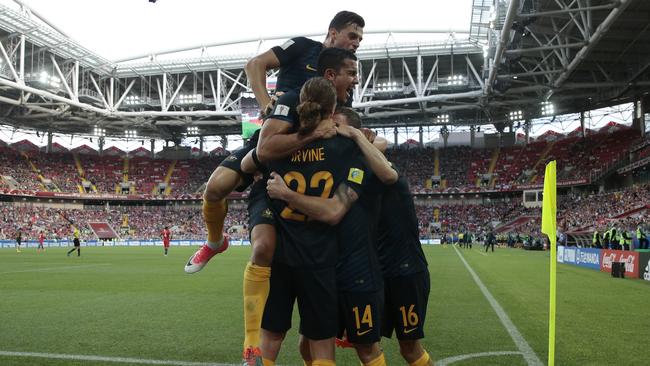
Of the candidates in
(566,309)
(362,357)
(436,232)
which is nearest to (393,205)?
(362,357)

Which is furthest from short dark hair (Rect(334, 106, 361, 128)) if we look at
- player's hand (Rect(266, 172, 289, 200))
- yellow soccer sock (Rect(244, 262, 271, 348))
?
yellow soccer sock (Rect(244, 262, 271, 348))

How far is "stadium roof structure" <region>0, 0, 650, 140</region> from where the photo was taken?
88.2ft

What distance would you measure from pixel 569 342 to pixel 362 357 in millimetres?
3816

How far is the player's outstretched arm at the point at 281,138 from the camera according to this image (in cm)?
292

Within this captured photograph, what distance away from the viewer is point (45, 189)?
55969 millimetres

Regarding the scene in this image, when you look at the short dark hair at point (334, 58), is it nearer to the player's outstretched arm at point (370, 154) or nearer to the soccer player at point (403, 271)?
the player's outstretched arm at point (370, 154)

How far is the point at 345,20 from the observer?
3939mm

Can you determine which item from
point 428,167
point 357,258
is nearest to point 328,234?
point 357,258

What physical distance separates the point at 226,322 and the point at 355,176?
4590 millimetres

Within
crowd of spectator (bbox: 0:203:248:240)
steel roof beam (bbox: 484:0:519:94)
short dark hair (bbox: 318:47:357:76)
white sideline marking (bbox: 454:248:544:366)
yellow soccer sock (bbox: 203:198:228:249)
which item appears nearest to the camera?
short dark hair (bbox: 318:47:357:76)

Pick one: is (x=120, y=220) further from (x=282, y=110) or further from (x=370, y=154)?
(x=370, y=154)

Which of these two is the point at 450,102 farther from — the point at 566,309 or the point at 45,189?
the point at 45,189

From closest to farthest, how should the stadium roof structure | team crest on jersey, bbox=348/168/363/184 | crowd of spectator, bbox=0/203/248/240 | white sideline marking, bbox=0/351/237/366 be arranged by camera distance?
team crest on jersey, bbox=348/168/363/184
white sideline marking, bbox=0/351/237/366
the stadium roof structure
crowd of spectator, bbox=0/203/248/240

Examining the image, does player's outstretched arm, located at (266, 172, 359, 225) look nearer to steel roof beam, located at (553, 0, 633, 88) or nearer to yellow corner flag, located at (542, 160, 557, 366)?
yellow corner flag, located at (542, 160, 557, 366)
